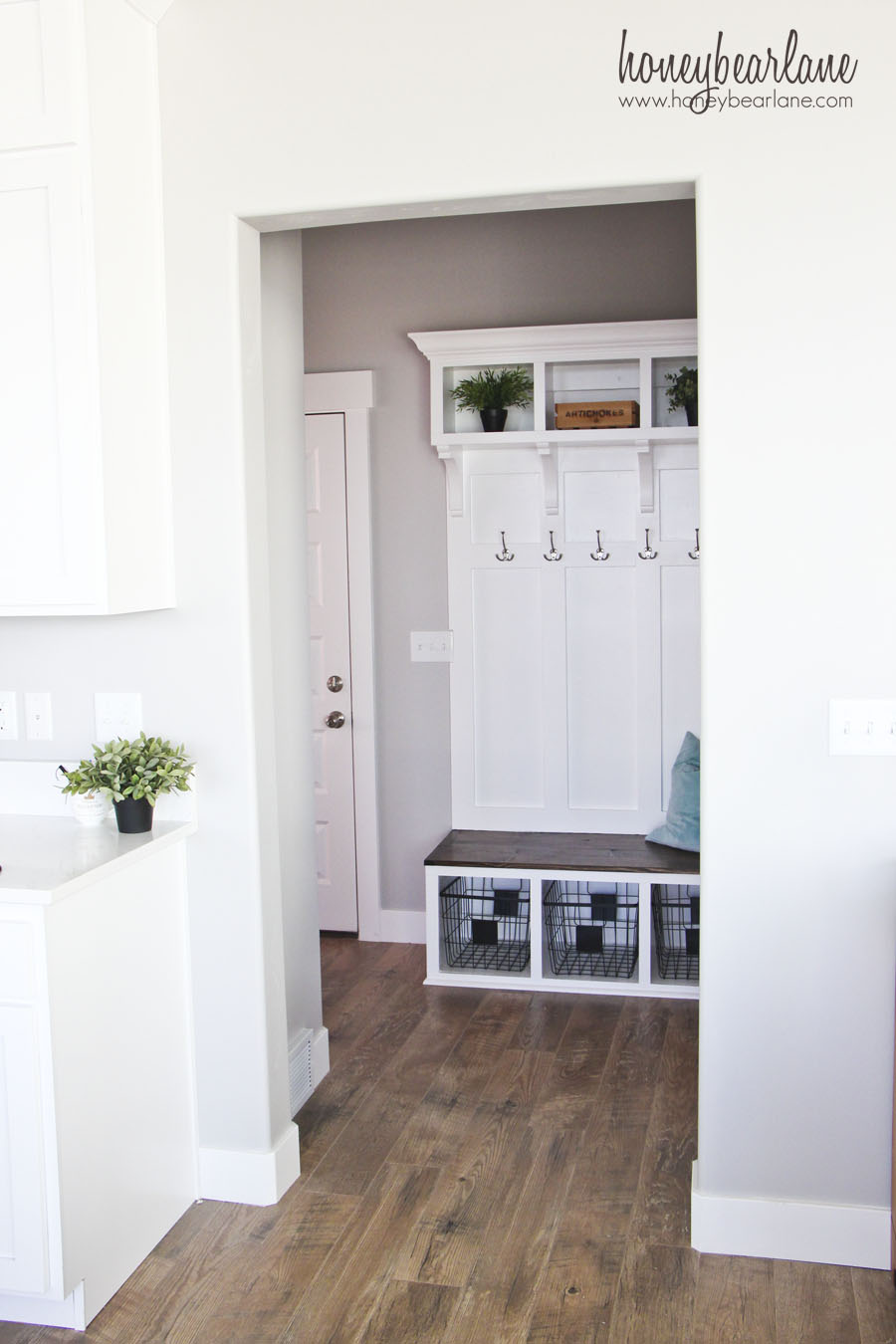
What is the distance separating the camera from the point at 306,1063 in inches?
131

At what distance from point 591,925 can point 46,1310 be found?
7.64 feet

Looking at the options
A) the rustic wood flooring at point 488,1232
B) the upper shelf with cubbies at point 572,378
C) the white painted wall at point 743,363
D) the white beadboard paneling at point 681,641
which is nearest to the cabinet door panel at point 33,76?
the white painted wall at point 743,363

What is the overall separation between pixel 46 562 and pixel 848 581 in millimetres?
1642

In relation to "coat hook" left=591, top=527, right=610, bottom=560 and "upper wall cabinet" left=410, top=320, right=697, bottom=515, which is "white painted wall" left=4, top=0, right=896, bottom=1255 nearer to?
"upper wall cabinet" left=410, top=320, right=697, bottom=515

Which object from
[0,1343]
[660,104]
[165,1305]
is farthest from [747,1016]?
[660,104]

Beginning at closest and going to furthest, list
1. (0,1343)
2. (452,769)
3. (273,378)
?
(0,1343), (273,378), (452,769)

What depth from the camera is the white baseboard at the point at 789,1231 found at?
2.52m

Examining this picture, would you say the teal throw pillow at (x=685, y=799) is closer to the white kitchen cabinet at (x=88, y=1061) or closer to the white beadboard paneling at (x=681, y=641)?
the white beadboard paneling at (x=681, y=641)

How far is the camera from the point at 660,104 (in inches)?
95.3

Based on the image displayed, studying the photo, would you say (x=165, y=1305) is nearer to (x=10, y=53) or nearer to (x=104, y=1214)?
(x=104, y=1214)

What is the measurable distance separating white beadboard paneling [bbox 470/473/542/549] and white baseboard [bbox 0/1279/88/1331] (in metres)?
2.75

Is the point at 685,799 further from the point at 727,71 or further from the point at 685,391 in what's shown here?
the point at 727,71

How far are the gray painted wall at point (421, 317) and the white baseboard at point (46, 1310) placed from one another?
2.36 meters

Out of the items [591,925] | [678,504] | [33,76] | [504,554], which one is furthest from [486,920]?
[33,76]
